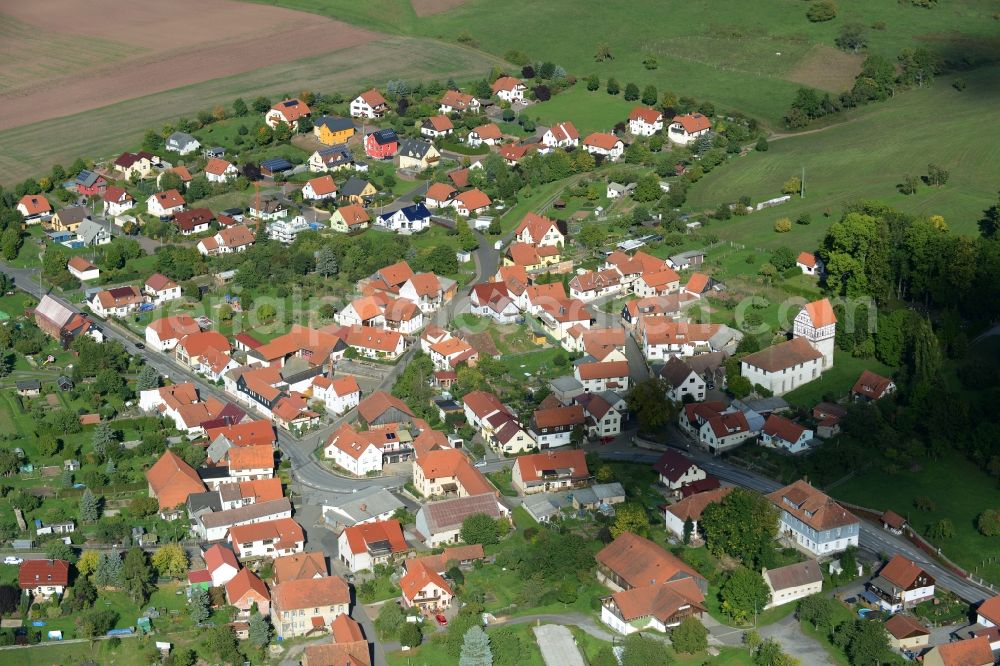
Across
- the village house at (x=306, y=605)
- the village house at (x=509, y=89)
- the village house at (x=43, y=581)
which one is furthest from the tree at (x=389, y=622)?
the village house at (x=509, y=89)

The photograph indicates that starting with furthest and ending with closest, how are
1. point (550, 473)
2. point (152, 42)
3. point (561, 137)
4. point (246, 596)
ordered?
1. point (152, 42)
2. point (561, 137)
3. point (550, 473)
4. point (246, 596)

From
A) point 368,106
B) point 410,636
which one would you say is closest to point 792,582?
point 410,636

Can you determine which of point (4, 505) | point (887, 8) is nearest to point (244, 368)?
point (4, 505)

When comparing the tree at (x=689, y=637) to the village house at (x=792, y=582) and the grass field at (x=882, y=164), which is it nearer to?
the village house at (x=792, y=582)

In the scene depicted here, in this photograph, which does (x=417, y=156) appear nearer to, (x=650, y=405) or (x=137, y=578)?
(x=650, y=405)

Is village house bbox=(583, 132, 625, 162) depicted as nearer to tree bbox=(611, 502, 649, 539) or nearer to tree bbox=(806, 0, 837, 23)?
tree bbox=(806, 0, 837, 23)

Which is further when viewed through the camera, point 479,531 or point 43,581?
point 479,531

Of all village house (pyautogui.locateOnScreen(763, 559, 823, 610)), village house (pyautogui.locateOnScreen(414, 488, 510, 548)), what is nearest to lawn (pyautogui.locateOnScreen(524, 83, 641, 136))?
village house (pyautogui.locateOnScreen(414, 488, 510, 548))
